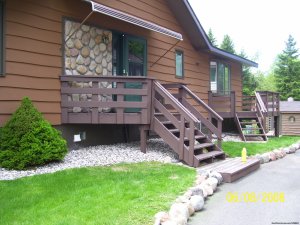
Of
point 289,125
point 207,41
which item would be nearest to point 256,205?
point 207,41

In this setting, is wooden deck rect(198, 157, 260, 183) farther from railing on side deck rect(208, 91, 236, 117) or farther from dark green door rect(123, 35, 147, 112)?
railing on side deck rect(208, 91, 236, 117)

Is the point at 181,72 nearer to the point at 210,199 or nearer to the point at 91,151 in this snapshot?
the point at 91,151

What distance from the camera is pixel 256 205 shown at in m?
5.98

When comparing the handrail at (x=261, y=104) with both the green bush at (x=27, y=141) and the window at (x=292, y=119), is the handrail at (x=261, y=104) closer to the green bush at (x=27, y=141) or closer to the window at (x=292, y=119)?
the green bush at (x=27, y=141)

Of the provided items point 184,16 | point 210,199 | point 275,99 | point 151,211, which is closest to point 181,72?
point 184,16

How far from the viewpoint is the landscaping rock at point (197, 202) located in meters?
5.52

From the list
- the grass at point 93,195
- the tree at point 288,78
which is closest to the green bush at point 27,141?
the grass at point 93,195

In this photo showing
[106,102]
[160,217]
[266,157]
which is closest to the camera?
[160,217]

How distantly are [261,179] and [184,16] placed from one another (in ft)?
25.2

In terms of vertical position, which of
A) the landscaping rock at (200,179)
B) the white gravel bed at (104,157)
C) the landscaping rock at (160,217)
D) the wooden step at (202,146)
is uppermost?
the wooden step at (202,146)

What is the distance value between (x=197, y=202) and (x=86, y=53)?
18.2 feet

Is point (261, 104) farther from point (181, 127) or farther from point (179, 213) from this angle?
point (179, 213)

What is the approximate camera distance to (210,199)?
20.7 feet

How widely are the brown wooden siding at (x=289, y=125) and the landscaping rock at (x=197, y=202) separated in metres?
24.7
